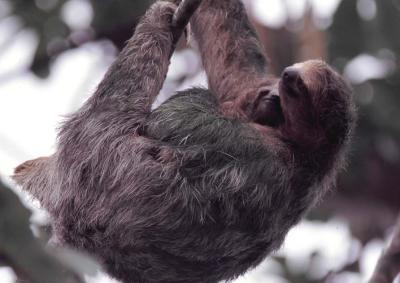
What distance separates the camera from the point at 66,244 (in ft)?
19.5

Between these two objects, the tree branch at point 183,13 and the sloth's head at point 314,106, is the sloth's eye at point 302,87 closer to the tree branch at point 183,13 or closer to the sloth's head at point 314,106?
the sloth's head at point 314,106

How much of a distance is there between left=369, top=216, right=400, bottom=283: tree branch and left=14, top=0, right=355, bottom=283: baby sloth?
0.86 metres

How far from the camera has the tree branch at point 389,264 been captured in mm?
5590

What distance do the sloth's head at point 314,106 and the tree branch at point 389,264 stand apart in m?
1.09

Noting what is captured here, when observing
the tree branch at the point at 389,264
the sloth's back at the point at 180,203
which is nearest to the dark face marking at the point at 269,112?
the sloth's back at the point at 180,203

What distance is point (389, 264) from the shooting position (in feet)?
18.7

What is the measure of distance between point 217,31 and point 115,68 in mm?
2202

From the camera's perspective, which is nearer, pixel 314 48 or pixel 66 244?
pixel 66 244

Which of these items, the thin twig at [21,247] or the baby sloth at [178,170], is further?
the baby sloth at [178,170]

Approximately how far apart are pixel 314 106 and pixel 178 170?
1.44 metres

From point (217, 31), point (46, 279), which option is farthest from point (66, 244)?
point (46, 279)

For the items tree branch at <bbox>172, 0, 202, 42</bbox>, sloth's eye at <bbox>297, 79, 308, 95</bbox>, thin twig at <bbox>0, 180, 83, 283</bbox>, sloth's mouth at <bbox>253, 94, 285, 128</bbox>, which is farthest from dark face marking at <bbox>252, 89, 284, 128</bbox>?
thin twig at <bbox>0, 180, 83, 283</bbox>

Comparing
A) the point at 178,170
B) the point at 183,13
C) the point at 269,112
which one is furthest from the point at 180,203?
the point at 183,13

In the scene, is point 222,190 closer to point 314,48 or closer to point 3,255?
point 3,255
